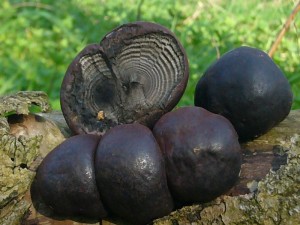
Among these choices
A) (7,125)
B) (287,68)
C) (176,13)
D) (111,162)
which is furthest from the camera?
(176,13)

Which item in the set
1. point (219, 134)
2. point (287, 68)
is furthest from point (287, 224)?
point (287, 68)

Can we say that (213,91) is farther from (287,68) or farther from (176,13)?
(176,13)

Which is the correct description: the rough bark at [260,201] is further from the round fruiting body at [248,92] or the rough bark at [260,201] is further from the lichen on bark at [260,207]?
the round fruiting body at [248,92]

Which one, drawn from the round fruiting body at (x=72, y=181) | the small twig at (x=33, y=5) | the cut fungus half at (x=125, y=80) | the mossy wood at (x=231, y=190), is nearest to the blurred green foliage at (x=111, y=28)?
the small twig at (x=33, y=5)

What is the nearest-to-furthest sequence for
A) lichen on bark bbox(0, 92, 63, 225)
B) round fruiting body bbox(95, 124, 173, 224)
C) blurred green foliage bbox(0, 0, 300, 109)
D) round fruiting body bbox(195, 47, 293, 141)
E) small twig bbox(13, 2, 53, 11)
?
round fruiting body bbox(95, 124, 173, 224)
lichen on bark bbox(0, 92, 63, 225)
round fruiting body bbox(195, 47, 293, 141)
blurred green foliage bbox(0, 0, 300, 109)
small twig bbox(13, 2, 53, 11)

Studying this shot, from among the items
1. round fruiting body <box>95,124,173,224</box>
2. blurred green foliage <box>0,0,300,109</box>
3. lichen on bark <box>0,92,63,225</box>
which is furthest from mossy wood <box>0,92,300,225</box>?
blurred green foliage <box>0,0,300,109</box>

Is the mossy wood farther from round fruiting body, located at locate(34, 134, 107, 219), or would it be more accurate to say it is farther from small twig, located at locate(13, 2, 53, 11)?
small twig, located at locate(13, 2, 53, 11)

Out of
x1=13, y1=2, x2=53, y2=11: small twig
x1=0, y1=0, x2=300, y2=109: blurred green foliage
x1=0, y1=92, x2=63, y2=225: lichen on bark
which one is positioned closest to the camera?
x1=0, y1=92, x2=63, y2=225: lichen on bark
